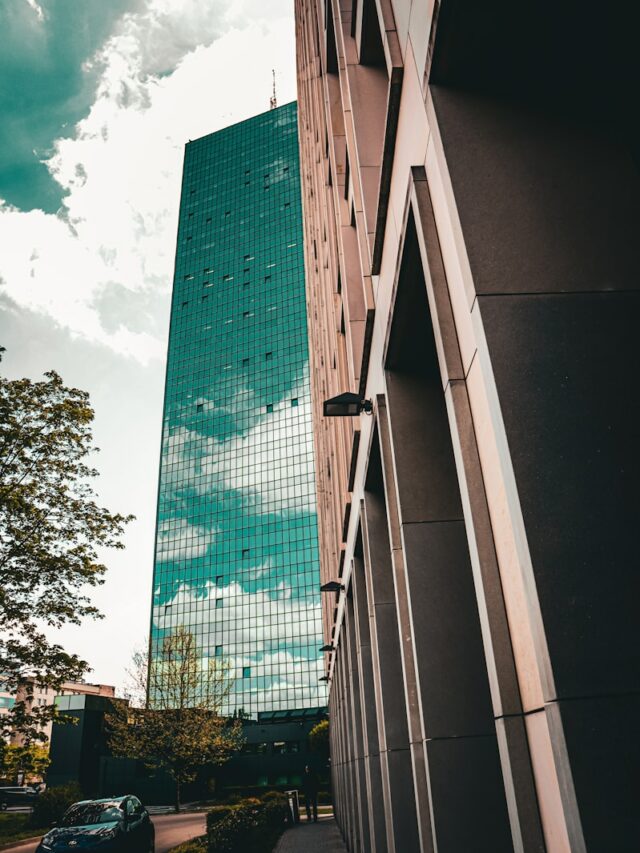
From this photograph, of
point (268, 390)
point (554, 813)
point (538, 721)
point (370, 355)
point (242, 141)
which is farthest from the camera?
point (242, 141)

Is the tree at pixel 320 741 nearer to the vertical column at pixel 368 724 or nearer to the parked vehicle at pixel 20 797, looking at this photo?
the parked vehicle at pixel 20 797

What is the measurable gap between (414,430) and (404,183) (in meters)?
2.36

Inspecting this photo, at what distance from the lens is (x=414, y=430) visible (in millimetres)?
6055

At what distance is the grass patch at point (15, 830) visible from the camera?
21.1 m

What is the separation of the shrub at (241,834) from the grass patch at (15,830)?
9.71m

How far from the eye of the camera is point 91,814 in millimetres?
13281

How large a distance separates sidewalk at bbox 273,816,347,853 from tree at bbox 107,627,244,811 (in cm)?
1706

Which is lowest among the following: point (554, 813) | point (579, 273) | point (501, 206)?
point (554, 813)

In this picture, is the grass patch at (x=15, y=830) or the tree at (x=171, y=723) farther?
the tree at (x=171, y=723)

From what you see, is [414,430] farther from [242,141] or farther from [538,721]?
[242,141]

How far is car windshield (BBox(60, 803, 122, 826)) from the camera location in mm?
13023

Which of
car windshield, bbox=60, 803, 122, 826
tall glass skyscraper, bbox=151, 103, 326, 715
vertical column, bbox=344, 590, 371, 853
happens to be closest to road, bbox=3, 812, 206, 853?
car windshield, bbox=60, 803, 122, 826

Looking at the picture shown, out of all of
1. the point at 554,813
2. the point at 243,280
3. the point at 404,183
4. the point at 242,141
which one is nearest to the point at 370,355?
the point at 404,183

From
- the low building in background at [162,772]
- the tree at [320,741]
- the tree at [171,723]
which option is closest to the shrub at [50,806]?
the low building in background at [162,772]
